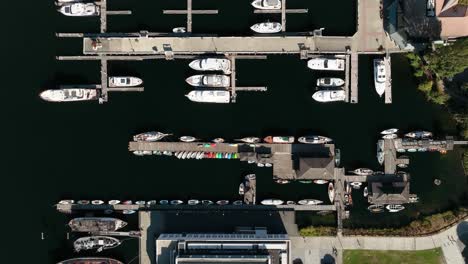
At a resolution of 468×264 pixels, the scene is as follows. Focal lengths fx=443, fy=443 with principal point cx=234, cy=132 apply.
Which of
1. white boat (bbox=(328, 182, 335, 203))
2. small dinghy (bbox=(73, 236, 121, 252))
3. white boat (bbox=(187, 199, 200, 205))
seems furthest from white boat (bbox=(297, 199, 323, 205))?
small dinghy (bbox=(73, 236, 121, 252))

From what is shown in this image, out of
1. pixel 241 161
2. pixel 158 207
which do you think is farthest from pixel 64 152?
pixel 241 161

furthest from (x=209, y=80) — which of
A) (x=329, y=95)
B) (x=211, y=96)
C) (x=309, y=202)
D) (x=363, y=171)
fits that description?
(x=363, y=171)

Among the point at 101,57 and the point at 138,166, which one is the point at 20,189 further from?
the point at 101,57

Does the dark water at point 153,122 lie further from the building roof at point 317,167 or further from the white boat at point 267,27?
the building roof at point 317,167

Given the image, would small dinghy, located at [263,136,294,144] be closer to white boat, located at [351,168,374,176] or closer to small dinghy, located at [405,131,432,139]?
white boat, located at [351,168,374,176]

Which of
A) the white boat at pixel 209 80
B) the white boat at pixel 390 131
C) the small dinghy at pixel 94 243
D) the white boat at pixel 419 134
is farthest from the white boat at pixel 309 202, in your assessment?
the small dinghy at pixel 94 243
